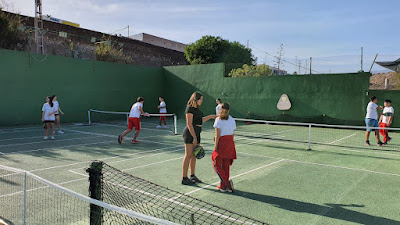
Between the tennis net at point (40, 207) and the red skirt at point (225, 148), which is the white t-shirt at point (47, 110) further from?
the red skirt at point (225, 148)

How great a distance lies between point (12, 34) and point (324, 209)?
20157 millimetres

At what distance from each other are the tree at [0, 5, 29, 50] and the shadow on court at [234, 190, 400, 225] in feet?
61.3

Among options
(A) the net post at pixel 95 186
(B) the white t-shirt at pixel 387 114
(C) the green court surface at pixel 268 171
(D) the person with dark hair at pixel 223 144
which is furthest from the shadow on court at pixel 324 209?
(B) the white t-shirt at pixel 387 114

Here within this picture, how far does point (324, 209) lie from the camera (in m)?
4.68

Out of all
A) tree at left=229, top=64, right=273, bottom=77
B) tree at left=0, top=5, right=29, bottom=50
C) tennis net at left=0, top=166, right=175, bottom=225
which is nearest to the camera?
tennis net at left=0, top=166, right=175, bottom=225

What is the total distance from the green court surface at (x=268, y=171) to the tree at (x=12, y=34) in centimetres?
937

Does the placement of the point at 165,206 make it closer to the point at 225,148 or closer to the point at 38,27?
the point at 225,148

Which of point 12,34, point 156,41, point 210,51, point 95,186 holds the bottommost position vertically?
point 95,186

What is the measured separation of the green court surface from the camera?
4.69 m

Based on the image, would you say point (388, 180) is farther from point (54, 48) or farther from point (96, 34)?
point (96, 34)

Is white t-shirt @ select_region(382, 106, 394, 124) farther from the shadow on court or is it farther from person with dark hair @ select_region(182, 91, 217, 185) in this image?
person with dark hair @ select_region(182, 91, 217, 185)

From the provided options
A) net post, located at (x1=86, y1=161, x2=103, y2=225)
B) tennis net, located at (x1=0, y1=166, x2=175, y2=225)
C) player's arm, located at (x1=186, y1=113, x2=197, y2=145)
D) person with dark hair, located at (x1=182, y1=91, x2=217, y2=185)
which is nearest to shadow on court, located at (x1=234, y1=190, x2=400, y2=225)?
person with dark hair, located at (x1=182, y1=91, x2=217, y2=185)

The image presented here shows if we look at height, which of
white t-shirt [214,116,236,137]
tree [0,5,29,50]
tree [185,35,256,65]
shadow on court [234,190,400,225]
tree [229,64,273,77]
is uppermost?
tree [185,35,256,65]

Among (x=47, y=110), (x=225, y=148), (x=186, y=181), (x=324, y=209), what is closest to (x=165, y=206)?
(x=186, y=181)
